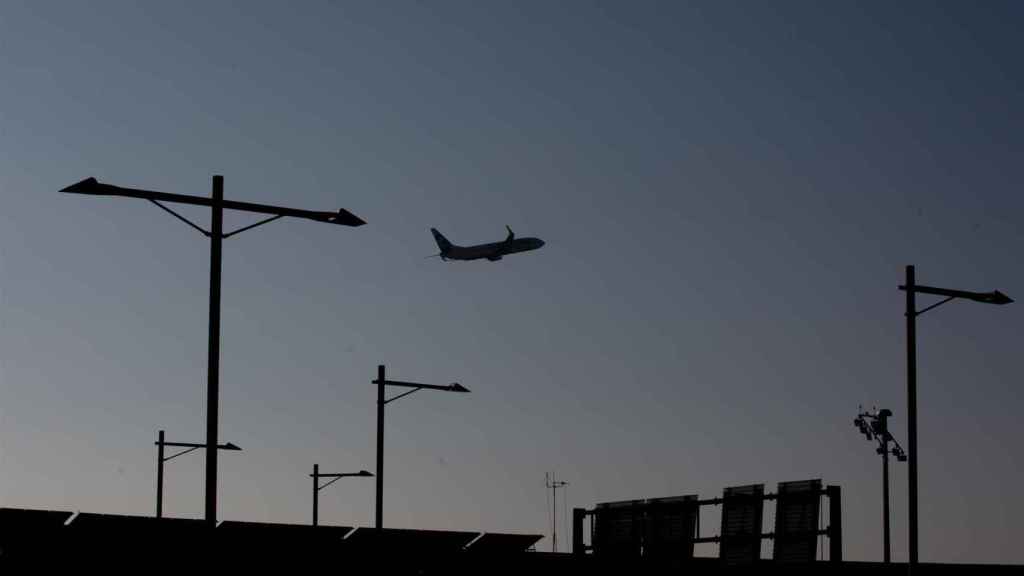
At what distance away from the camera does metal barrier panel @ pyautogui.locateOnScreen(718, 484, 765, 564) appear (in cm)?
4619

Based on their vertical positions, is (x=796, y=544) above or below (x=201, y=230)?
below

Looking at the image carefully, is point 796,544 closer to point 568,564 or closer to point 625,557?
point 625,557

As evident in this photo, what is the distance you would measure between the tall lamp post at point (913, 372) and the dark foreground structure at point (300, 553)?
146 cm

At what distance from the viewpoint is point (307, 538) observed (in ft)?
186

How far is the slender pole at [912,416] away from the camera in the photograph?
150ft

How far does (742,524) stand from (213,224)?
17.2 metres

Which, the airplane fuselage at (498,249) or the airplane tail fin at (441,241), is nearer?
the airplane fuselage at (498,249)

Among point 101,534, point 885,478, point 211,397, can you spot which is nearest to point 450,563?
point 101,534

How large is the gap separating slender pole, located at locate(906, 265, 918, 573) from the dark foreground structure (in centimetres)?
142

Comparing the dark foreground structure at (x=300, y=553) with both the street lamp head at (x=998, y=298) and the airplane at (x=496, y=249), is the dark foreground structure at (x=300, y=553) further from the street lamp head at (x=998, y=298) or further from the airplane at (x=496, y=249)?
the airplane at (x=496, y=249)

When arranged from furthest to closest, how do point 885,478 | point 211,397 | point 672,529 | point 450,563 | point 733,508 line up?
point 885,478
point 450,563
point 672,529
point 733,508
point 211,397

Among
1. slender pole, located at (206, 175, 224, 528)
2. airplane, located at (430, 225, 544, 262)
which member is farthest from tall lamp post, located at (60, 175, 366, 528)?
airplane, located at (430, 225, 544, 262)

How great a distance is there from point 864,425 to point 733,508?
65103 mm

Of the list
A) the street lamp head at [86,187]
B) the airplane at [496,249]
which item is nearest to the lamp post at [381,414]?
the street lamp head at [86,187]
